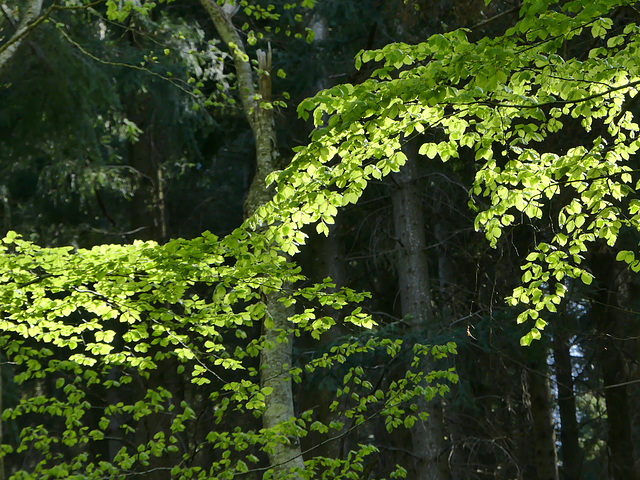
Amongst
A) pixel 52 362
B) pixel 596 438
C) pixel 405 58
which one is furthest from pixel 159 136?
pixel 596 438

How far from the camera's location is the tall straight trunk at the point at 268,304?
20.8 ft

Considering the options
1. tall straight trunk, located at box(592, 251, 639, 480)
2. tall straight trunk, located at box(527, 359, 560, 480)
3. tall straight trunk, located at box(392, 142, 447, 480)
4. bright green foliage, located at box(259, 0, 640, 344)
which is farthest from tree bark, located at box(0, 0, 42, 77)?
tall straight trunk, located at box(592, 251, 639, 480)

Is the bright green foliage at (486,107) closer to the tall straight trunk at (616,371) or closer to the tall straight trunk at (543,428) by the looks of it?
the tall straight trunk at (543,428)

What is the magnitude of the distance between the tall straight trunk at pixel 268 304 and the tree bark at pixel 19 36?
64.9 inches

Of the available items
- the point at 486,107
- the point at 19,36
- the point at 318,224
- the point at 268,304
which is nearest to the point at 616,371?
the point at 268,304

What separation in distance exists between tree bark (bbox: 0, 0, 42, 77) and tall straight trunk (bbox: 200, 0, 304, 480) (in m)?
1.65

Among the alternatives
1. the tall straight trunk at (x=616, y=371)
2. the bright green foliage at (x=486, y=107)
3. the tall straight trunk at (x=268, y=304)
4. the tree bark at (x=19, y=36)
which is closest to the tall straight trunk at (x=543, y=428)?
the tall straight trunk at (x=616, y=371)

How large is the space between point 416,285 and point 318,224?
19.8ft

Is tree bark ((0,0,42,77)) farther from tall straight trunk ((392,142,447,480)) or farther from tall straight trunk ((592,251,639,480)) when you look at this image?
tall straight trunk ((592,251,639,480))

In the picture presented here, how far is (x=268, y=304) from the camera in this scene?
675 cm

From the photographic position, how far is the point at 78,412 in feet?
20.9

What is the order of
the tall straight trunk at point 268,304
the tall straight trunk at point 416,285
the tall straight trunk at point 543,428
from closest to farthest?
Answer: 1. the tall straight trunk at point 268,304
2. the tall straight trunk at point 416,285
3. the tall straight trunk at point 543,428

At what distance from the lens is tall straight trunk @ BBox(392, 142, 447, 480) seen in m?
Result: 10.1

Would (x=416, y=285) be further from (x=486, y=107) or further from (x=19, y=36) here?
(x=486, y=107)
